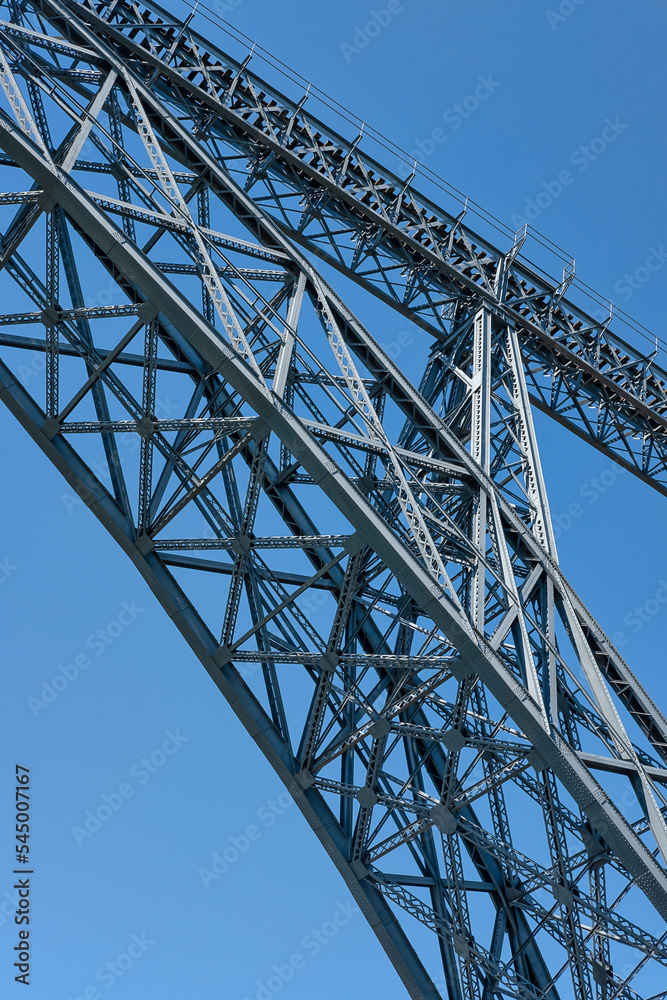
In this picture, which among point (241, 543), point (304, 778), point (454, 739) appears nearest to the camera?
point (454, 739)

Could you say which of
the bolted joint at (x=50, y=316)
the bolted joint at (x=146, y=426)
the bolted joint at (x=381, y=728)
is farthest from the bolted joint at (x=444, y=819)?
the bolted joint at (x=50, y=316)

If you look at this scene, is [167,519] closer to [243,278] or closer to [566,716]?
[243,278]

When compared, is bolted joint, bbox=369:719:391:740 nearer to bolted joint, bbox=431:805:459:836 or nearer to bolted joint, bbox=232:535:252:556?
bolted joint, bbox=431:805:459:836

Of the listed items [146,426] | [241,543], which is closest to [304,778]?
[241,543]

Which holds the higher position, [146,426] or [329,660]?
[146,426]

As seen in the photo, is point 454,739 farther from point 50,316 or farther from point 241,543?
point 50,316

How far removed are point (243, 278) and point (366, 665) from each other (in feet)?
18.3

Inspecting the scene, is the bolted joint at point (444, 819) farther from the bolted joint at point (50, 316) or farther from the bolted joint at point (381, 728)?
the bolted joint at point (50, 316)

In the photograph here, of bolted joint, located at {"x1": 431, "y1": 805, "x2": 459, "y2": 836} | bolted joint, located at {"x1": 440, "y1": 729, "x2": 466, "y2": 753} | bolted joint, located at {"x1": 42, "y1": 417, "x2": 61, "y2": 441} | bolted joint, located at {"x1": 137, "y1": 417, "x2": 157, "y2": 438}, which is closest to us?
bolted joint, located at {"x1": 440, "y1": 729, "x2": 466, "y2": 753}

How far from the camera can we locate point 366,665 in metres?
15.5

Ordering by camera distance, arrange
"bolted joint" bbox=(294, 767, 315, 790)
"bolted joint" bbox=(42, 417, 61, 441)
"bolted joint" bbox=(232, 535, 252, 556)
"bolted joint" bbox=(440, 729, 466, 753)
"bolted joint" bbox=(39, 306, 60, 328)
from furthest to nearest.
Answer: "bolted joint" bbox=(42, 417, 61, 441), "bolted joint" bbox=(294, 767, 315, 790), "bolted joint" bbox=(39, 306, 60, 328), "bolted joint" bbox=(232, 535, 252, 556), "bolted joint" bbox=(440, 729, 466, 753)

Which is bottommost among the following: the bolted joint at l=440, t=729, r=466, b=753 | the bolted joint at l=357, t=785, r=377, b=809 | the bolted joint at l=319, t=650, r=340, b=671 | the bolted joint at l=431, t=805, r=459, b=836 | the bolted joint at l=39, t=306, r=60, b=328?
the bolted joint at l=431, t=805, r=459, b=836

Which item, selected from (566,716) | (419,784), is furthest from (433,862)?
(566,716)

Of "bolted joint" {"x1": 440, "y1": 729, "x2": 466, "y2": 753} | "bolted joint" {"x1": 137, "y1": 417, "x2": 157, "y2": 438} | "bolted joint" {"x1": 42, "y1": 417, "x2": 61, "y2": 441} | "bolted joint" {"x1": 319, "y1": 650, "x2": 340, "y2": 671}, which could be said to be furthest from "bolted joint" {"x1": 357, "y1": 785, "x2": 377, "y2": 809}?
"bolted joint" {"x1": 42, "y1": 417, "x2": 61, "y2": 441}
